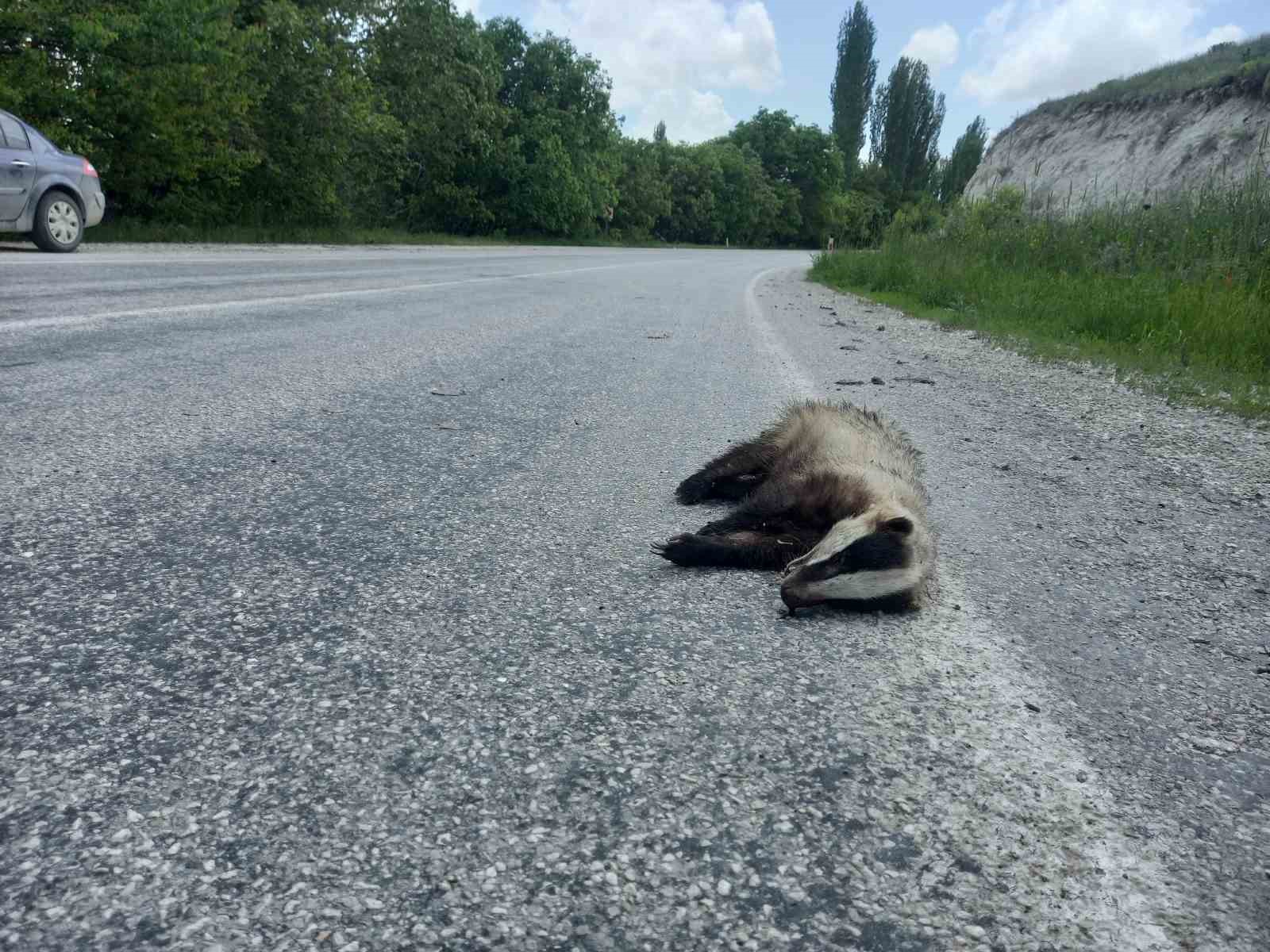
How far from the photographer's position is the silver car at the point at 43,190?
417 inches

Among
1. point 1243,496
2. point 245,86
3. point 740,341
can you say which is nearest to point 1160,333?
point 740,341

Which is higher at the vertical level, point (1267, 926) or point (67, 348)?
point (67, 348)

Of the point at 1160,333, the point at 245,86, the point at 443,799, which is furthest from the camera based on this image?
the point at 245,86

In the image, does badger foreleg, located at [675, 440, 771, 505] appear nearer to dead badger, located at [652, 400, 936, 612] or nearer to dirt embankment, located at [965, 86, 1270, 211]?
dead badger, located at [652, 400, 936, 612]

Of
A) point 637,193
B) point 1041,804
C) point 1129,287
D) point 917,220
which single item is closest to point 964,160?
point 637,193

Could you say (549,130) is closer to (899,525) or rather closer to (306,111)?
(306,111)

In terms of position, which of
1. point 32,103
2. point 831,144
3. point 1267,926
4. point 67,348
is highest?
point 831,144

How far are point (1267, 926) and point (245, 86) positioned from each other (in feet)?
72.6

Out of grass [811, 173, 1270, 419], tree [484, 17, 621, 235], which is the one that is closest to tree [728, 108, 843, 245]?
tree [484, 17, 621, 235]

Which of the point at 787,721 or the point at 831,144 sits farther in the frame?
the point at 831,144

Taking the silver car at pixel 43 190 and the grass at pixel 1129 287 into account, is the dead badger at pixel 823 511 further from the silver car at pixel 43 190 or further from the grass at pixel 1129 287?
the silver car at pixel 43 190

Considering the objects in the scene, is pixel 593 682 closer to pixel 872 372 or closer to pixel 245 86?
pixel 872 372

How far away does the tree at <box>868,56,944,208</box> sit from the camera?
7944 cm

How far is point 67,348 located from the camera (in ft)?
16.0
